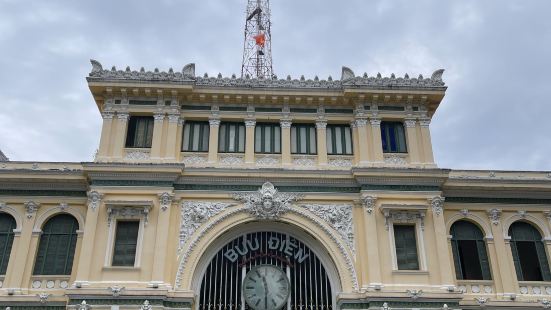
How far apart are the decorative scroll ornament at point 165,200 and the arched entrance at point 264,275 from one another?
2650mm

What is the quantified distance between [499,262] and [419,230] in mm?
4145

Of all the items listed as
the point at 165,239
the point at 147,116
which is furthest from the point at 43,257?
the point at 147,116

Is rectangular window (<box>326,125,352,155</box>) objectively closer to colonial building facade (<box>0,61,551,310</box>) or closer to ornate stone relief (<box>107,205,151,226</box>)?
colonial building facade (<box>0,61,551,310</box>)

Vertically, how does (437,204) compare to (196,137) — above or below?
below

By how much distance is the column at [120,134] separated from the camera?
76.8 feet

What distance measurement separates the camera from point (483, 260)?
23781 millimetres

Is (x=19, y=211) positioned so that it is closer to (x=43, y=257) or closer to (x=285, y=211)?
(x=43, y=257)

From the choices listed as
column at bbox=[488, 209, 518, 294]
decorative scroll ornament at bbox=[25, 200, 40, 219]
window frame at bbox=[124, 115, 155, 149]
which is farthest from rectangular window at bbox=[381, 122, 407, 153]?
decorative scroll ornament at bbox=[25, 200, 40, 219]

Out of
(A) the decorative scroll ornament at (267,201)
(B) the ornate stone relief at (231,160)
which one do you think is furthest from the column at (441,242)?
(B) the ornate stone relief at (231,160)

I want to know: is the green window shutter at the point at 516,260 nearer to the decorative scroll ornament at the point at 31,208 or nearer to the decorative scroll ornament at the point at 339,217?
the decorative scroll ornament at the point at 339,217

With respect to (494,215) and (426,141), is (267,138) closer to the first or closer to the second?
(426,141)

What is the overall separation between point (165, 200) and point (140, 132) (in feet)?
12.3

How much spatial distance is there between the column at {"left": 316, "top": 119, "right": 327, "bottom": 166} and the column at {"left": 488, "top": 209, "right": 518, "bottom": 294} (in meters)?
7.92

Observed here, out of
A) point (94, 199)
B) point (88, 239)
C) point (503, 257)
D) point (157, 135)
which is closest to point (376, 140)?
point (503, 257)
